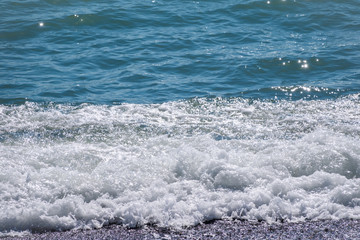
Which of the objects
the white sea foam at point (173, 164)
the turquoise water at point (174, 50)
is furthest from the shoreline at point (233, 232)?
the turquoise water at point (174, 50)

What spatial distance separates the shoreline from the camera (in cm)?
434

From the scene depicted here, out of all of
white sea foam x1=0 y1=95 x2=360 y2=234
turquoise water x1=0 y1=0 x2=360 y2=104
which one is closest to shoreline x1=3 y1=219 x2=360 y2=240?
white sea foam x1=0 y1=95 x2=360 y2=234

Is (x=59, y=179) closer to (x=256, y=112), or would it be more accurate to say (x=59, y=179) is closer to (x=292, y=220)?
(x=292, y=220)

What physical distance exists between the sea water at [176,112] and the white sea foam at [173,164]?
17 millimetres

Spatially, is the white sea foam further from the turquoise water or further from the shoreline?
the turquoise water

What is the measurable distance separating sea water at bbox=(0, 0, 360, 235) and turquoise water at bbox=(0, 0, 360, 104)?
0.14 feet

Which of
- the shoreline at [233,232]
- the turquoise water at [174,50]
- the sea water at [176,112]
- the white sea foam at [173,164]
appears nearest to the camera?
the shoreline at [233,232]

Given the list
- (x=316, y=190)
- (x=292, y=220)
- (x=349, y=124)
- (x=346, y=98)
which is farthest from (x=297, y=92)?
(x=292, y=220)

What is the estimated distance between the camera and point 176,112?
7.54m

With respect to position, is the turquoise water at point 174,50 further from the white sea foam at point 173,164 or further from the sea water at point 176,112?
the white sea foam at point 173,164

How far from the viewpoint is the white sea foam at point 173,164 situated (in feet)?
15.4

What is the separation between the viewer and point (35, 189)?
16.4ft

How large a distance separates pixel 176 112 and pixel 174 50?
10.7 feet

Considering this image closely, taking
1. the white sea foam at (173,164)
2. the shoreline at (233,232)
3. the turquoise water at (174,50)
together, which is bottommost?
the shoreline at (233,232)
